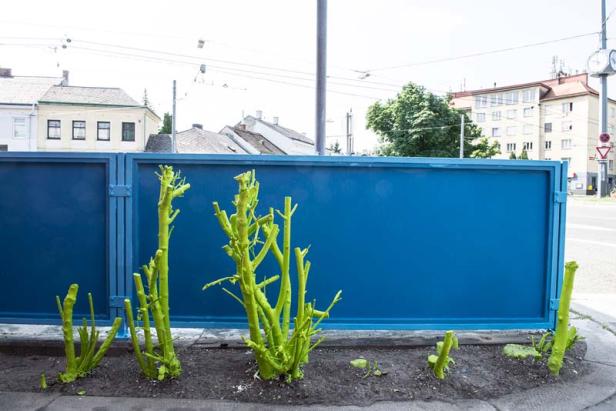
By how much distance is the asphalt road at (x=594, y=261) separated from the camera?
554 cm

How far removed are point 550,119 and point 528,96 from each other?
4832 mm

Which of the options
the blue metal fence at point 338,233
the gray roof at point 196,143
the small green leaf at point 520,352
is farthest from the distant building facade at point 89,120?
the small green leaf at point 520,352

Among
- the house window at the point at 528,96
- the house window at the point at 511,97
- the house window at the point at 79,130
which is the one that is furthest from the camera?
the house window at the point at 511,97

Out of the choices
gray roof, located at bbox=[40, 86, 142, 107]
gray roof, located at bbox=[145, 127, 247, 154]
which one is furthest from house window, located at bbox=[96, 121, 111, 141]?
gray roof, located at bbox=[145, 127, 247, 154]

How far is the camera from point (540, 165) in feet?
12.1

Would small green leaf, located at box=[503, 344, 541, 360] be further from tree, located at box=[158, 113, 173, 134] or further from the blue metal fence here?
tree, located at box=[158, 113, 173, 134]

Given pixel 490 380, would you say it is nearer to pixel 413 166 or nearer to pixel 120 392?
pixel 413 166

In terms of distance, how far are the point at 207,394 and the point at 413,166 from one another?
2018 millimetres

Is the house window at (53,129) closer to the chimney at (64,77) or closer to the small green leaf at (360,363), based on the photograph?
the chimney at (64,77)

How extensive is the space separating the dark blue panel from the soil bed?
41cm

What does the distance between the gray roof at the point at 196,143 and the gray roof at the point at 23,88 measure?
10437mm

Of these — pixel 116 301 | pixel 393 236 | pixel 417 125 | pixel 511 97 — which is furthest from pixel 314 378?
pixel 511 97

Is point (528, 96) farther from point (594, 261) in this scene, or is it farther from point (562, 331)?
point (562, 331)

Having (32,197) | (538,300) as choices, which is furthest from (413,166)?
(32,197)
